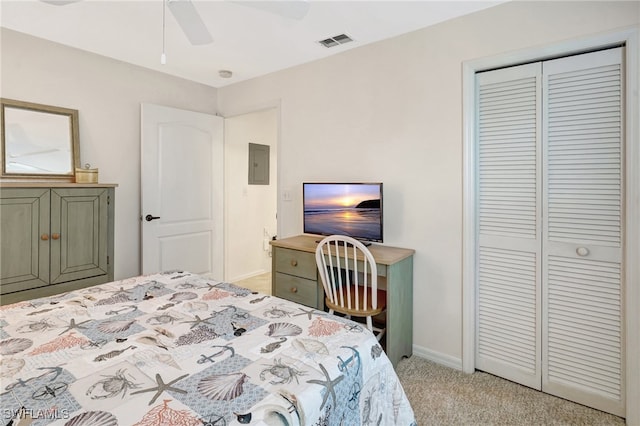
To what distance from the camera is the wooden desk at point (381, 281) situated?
231 centimetres

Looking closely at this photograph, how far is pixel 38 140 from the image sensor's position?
108 inches

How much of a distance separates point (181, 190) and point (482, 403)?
316cm

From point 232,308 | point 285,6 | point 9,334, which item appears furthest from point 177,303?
point 285,6

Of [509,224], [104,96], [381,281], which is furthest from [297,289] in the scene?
[104,96]

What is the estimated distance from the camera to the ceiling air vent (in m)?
2.67

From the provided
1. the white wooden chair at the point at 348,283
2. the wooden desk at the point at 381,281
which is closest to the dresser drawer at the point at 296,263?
the wooden desk at the point at 381,281

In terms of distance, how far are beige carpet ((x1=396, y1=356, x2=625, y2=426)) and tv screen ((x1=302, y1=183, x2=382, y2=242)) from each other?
99 centimetres

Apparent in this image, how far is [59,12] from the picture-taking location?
2346 mm

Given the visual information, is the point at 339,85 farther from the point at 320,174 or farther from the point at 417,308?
the point at 417,308

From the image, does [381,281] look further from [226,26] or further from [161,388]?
[226,26]

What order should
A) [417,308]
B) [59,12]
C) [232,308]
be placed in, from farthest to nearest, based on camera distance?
[417,308] → [59,12] → [232,308]

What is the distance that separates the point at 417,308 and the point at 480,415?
31.7 inches

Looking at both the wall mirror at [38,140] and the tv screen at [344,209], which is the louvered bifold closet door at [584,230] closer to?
the tv screen at [344,209]

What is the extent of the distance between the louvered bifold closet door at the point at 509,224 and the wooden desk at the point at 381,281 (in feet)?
1.55
